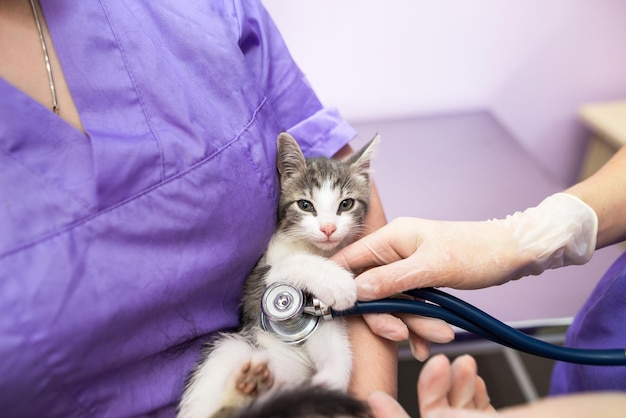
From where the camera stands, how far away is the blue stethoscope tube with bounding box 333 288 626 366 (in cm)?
80

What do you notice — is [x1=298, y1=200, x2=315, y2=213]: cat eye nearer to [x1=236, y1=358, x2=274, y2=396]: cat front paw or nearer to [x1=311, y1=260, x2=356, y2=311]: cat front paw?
[x1=311, y1=260, x2=356, y2=311]: cat front paw

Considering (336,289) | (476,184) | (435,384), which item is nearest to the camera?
(435,384)

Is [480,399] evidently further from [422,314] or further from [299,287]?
[299,287]

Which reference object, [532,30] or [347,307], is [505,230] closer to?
[347,307]

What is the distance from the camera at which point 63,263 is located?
694 millimetres

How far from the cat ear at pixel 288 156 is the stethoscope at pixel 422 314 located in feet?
0.94

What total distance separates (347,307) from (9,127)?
0.67 meters

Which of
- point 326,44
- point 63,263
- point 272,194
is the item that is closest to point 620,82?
point 326,44

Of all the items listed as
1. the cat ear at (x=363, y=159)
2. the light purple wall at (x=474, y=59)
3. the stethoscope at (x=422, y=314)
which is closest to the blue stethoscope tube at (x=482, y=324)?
the stethoscope at (x=422, y=314)

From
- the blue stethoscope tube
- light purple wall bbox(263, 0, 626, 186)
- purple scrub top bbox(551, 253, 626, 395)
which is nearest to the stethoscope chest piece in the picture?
the blue stethoscope tube

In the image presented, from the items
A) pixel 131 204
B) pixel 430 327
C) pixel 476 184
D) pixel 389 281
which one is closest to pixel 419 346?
pixel 430 327

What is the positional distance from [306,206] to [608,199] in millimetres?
722

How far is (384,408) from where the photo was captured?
0.79m

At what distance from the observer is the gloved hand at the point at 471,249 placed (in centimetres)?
96
